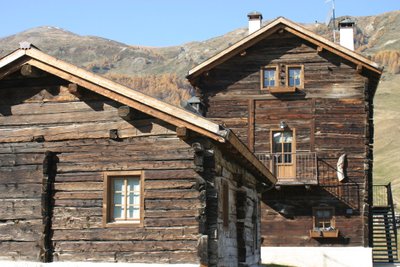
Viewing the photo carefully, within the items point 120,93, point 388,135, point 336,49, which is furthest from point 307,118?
point 388,135

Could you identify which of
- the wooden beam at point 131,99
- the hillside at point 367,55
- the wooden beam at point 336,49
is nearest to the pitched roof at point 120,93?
the wooden beam at point 131,99

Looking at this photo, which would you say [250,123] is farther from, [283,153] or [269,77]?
[269,77]

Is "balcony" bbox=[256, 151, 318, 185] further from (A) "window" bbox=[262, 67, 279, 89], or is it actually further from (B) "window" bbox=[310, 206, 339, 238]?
(A) "window" bbox=[262, 67, 279, 89]

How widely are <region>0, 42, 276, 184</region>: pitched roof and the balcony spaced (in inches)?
468

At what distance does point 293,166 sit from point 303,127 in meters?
1.75

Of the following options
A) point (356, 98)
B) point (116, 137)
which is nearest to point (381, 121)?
point (356, 98)

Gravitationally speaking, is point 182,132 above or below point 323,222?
above

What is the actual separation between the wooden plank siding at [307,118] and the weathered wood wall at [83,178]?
1414 centimetres

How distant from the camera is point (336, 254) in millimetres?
28359

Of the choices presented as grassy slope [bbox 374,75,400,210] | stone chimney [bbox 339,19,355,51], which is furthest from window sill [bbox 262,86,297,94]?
grassy slope [bbox 374,75,400,210]

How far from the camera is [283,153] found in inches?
1125

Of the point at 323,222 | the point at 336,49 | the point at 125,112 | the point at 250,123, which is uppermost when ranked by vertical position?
the point at 336,49

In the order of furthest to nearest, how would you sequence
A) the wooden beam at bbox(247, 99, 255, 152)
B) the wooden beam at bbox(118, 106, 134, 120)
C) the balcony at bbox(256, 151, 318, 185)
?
1. the wooden beam at bbox(247, 99, 255, 152)
2. the balcony at bbox(256, 151, 318, 185)
3. the wooden beam at bbox(118, 106, 134, 120)

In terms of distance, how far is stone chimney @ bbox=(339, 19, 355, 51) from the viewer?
30875mm
